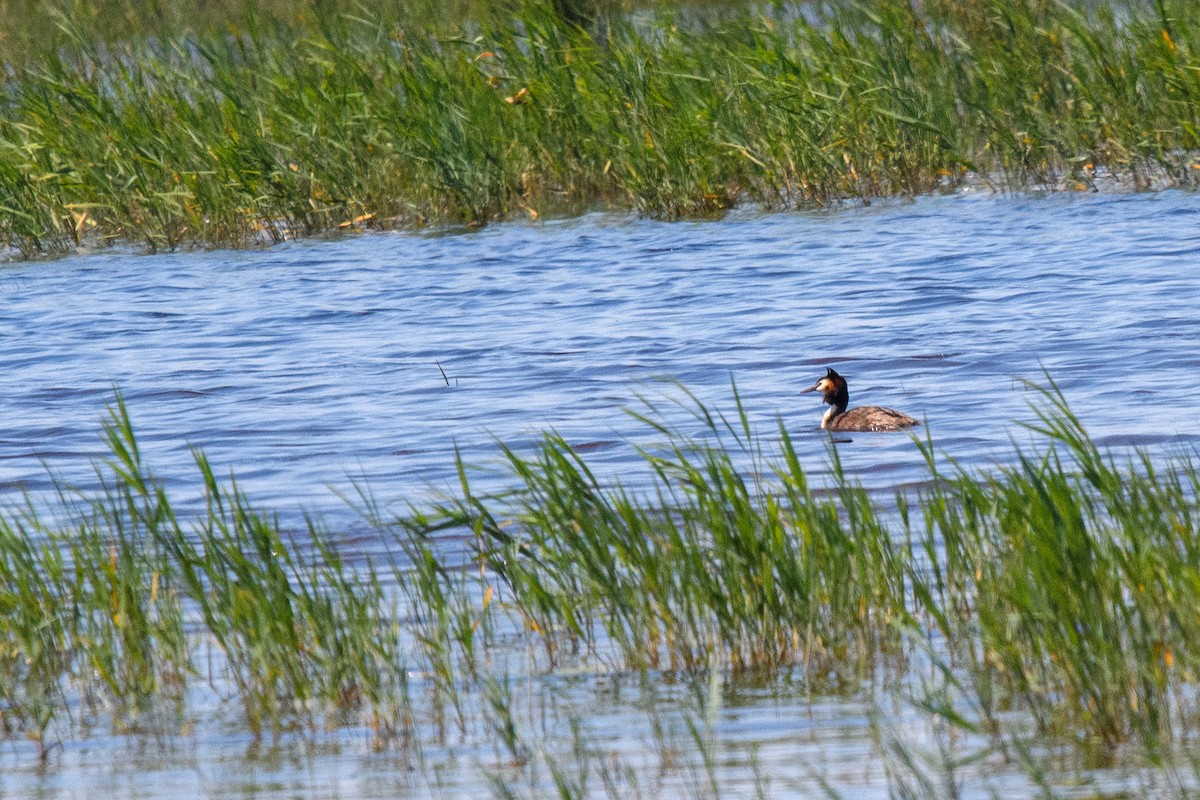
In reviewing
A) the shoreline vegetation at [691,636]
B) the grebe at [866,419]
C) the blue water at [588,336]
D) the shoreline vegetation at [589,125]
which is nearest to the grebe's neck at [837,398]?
the grebe at [866,419]

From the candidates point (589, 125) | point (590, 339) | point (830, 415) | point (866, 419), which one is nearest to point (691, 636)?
point (866, 419)

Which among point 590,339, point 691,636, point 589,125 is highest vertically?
point 589,125

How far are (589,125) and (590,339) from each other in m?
3.92

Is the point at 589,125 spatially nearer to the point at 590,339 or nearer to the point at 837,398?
the point at 590,339

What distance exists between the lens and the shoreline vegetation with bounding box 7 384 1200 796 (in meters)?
3.74

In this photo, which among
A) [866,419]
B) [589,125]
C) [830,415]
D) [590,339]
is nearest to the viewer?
[866,419]

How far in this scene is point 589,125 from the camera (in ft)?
45.0

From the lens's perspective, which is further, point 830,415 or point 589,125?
point 589,125

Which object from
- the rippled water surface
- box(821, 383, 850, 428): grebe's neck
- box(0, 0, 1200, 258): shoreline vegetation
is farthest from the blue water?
box(0, 0, 1200, 258): shoreline vegetation

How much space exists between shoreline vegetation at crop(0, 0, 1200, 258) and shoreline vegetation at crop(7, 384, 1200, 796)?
8.53 metres

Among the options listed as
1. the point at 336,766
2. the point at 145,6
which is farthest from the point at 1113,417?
the point at 145,6

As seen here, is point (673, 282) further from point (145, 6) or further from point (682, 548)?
point (145, 6)

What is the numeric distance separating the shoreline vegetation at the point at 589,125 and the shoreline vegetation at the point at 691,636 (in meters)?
8.53

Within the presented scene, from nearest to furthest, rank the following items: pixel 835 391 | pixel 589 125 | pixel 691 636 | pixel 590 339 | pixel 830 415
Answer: pixel 691 636, pixel 830 415, pixel 835 391, pixel 590 339, pixel 589 125
